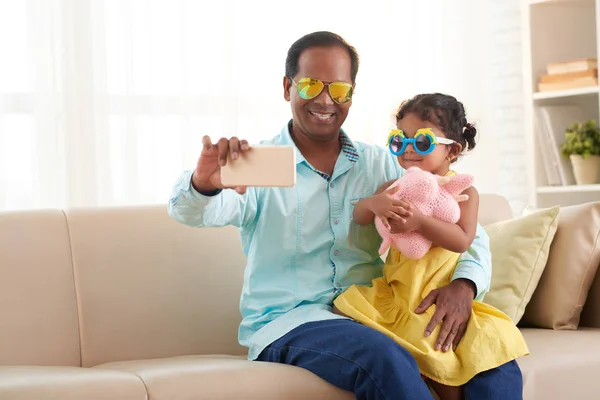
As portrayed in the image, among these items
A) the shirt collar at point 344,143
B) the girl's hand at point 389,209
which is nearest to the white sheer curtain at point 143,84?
the shirt collar at point 344,143

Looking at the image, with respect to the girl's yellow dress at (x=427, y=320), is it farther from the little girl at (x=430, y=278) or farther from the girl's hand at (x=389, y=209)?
the girl's hand at (x=389, y=209)

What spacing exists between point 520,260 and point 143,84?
1782 mm

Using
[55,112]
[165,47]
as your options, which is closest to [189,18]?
[165,47]

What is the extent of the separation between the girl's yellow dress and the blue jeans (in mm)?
39

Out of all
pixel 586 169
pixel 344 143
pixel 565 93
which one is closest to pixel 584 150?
pixel 586 169

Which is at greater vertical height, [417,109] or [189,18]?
[189,18]

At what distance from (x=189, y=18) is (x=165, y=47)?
0.16 m

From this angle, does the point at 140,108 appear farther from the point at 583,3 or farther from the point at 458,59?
the point at 583,3

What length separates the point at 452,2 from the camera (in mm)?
4164

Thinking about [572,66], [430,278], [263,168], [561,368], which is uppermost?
[572,66]

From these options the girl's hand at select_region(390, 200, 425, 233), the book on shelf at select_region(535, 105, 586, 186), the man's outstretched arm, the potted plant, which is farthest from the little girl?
the book on shelf at select_region(535, 105, 586, 186)

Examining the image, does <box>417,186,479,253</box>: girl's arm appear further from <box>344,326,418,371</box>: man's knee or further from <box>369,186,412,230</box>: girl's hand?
<box>344,326,418,371</box>: man's knee

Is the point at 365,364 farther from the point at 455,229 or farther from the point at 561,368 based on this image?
the point at 561,368

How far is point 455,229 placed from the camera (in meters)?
1.99
